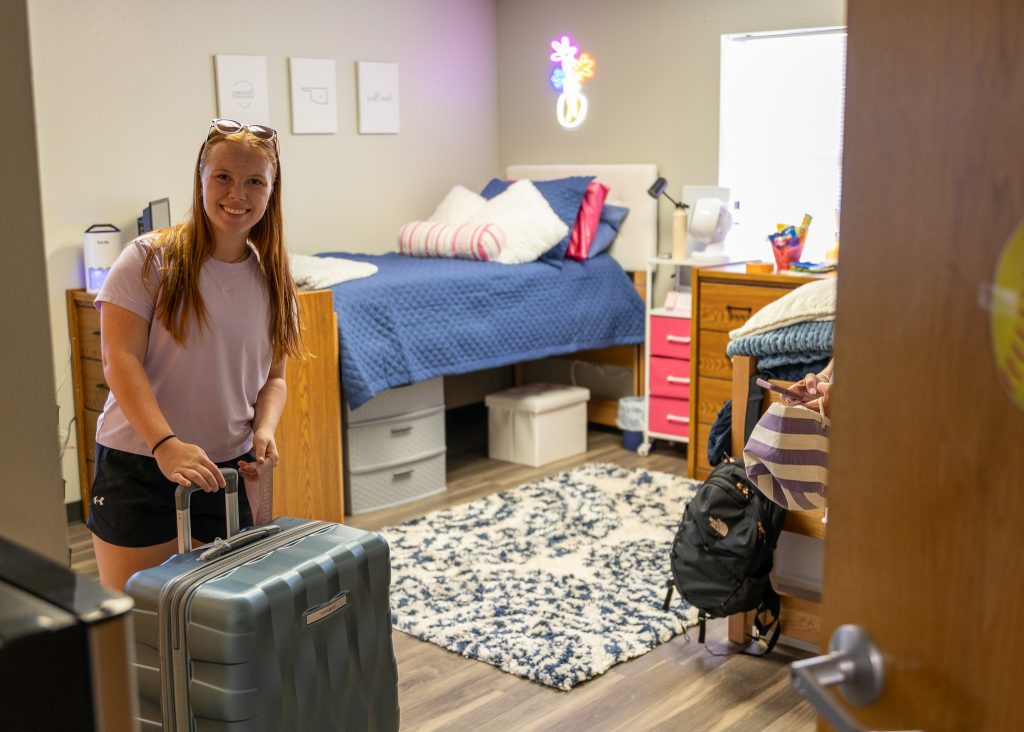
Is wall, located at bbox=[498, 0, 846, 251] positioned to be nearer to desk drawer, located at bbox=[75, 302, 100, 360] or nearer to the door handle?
desk drawer, located at bbox=[75, 302, 100, 360]

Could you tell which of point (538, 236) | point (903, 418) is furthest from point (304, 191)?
point (903, 418)

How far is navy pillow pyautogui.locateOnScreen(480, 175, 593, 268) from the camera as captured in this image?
4867 millimetres

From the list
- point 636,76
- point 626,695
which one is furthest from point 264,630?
point 636,76

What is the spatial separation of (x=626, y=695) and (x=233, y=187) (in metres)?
1.54

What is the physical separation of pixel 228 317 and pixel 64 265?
7.68 ft

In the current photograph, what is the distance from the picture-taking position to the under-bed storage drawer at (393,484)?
409cm

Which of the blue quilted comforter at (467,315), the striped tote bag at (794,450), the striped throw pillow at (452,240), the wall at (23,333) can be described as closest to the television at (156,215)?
the blue quilted comforter at (467,315)

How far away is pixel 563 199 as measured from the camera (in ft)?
16.4

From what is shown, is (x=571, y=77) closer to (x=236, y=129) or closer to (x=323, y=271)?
(x=323, y=271)

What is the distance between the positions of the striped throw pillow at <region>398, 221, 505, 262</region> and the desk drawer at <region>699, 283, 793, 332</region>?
956 millimetres

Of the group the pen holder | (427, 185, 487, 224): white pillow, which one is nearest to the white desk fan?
the pen holder

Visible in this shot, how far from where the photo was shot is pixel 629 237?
16.9 ft

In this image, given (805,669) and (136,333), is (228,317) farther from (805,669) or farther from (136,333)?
(805,669)

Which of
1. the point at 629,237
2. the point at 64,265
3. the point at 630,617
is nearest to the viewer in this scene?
the point at 630,617
